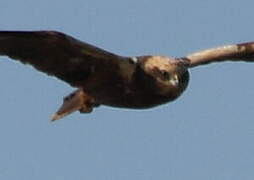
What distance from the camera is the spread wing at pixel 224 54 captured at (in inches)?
757

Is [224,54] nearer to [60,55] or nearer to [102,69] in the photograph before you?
[102,69]

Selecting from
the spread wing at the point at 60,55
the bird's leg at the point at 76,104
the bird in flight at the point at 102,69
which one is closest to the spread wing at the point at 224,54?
A: the bird in flight at the point at 102,69

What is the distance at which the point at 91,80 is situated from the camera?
1788 cm

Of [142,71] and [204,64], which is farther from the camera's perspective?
[204,64]

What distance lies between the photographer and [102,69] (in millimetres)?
17750

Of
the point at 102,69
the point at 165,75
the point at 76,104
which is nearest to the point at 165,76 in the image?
the point at 165,75

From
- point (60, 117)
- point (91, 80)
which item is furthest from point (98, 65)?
point (60, 117)

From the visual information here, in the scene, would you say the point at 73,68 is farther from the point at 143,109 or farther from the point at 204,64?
the point at 204,64

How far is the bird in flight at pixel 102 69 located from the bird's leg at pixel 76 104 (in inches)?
0.9

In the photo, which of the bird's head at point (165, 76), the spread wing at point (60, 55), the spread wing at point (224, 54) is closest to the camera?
the spread wing at point (60, 55)

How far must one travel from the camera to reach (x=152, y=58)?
1831 centimetres

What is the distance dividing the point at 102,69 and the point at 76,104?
1012 millimetres

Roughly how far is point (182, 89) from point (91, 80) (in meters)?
1.03

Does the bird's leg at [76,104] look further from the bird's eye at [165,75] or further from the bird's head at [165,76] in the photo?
the bird's eye at [165,75]
